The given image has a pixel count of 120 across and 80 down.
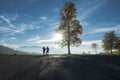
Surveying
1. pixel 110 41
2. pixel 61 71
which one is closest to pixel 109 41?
pixel 110 41

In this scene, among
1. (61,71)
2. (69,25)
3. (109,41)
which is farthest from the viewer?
(109,41)

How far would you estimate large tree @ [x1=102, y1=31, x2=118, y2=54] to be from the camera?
98569 millimetres

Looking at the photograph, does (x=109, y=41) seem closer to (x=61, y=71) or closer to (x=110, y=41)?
(x=110, y=41)

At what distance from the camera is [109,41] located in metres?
99.4

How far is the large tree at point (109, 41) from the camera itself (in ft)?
323

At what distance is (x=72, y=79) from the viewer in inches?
443

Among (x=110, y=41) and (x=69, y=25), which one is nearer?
(x=69, y=25)

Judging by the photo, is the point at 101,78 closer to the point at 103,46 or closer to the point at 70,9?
the point at 70,9

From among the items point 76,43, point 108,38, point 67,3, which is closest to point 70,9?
point 67,3

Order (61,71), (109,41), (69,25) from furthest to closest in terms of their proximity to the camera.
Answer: (109,41)
(69,25)
(61,71)

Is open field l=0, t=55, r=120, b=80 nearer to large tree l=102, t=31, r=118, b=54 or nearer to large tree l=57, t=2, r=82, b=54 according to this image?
→ large tree l=57, t=2, r=82, b=54

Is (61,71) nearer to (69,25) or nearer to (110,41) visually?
(69,25)

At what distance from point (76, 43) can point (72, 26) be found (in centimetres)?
525

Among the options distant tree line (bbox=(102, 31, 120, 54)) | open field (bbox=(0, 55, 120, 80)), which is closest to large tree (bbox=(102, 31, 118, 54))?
distant tree line (bbox=(102, 31, 120, 54))
